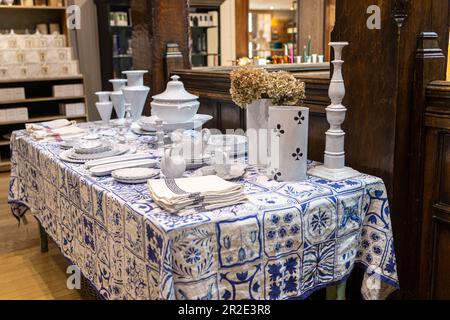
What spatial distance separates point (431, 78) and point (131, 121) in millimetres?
1861

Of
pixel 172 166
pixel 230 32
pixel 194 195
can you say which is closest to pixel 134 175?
pixel 172 166

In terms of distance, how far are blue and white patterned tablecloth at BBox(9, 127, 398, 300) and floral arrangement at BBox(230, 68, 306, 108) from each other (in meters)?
0.29

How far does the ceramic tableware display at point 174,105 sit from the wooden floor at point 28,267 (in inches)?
40.7

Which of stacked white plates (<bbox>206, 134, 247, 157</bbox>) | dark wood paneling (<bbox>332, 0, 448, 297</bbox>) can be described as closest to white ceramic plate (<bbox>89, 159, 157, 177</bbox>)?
stacked white plates (<bbox>206, 134, 247, 157</bbox>)

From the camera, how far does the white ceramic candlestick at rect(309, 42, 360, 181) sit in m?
1.74

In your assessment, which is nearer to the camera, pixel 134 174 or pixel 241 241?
pixel 241 241

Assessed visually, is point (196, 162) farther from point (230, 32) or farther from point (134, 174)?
point (230, 32)

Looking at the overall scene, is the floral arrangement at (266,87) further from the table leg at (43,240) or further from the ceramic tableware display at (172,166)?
the table leg at (43,240)

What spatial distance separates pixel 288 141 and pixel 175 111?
35.0 inches

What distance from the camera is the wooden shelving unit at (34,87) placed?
204 inches

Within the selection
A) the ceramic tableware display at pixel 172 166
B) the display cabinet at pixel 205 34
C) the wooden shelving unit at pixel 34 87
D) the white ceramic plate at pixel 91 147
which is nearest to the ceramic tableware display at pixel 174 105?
the white ceramic plate at pixel 91 147

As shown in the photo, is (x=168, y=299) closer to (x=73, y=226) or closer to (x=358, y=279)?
(x=73, y=226)

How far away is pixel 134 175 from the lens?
1780 millimetres

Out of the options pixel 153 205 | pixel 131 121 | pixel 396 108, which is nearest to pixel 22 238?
pixel 131 121
